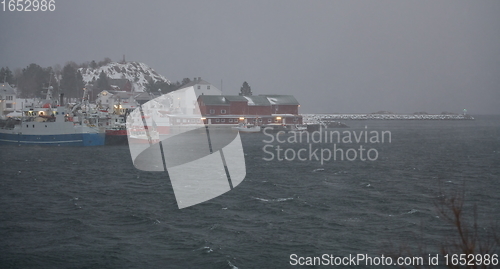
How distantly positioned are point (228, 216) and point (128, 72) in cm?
11850

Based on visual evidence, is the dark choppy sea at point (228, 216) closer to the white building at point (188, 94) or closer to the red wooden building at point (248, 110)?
Answer: the red wooden building at point (248, 110)

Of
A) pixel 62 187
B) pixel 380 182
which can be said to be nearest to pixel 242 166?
pixel 380 182

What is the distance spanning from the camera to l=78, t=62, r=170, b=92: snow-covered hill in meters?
113

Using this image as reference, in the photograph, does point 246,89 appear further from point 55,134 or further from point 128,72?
point 128,72

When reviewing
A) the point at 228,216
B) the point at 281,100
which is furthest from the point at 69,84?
the point at 228,216

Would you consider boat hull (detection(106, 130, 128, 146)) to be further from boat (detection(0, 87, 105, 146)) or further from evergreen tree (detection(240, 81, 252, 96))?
evergreen tree (detection(240, 81, 252, 96))

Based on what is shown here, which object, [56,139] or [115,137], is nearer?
[56,139]

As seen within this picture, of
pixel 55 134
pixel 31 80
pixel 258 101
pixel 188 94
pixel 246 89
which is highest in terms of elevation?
pixel 31 80

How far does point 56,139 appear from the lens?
115ft

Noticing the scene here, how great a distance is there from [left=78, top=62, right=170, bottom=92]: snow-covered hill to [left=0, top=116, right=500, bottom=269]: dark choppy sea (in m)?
92.8

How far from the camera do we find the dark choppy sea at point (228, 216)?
9.74 meters

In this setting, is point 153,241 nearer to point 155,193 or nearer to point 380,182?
point 155,193

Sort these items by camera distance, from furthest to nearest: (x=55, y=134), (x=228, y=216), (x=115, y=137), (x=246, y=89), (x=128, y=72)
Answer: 1. (x=128, y=72)
2. (x=246, y=89)
3. (x=115, y=137)
4. (x=55, y=134)
5. (x=228, y=216)

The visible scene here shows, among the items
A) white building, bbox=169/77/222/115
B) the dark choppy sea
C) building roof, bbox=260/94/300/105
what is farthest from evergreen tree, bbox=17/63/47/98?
the dark choppy sea
